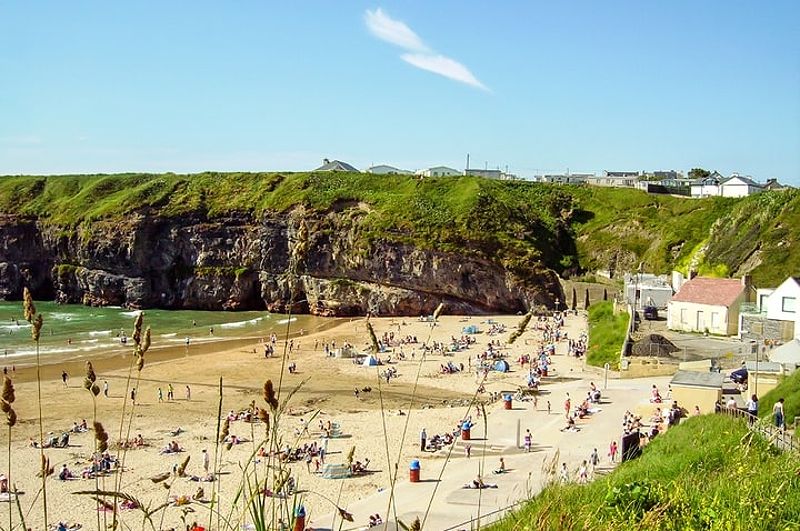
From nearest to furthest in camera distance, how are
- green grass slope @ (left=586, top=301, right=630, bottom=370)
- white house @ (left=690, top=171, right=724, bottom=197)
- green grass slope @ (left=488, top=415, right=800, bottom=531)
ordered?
green grass slope @ (left=488, top=415, right=800, bottom=531), green grass slope @ (left=586, top=301, right=630, bottom=370), white house @ (left=690, top=171, right=724, bottom=197)

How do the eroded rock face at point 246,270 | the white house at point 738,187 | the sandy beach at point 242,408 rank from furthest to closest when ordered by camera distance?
the white house at point 738,187 → the eroded rock face at point 246,270 → the sandy beach at point 242,408

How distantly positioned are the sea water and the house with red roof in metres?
20.0

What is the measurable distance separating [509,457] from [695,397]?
18.6ft

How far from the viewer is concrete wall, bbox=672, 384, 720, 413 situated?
20781 millimetres

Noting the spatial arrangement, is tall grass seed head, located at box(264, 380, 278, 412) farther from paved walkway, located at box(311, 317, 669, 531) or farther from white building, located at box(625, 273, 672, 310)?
white building, located at box(625, 273, 672, 310)

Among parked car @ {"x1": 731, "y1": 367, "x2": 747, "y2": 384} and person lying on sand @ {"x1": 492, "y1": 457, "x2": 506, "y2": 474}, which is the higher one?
parked car @ {"x1": 731, "y1": 367, "x2": 747, "y2": 384}

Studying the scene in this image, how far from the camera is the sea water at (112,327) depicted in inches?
1686

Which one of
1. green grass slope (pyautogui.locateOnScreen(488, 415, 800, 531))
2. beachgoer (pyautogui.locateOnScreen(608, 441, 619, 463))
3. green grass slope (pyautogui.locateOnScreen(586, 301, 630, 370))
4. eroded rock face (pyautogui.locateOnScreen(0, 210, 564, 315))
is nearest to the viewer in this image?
green grass slope (pyautogui.locateOnScreen(488, 415, 800, 531))

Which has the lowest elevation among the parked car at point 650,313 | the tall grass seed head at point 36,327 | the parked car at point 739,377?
the parked car at point 739,377

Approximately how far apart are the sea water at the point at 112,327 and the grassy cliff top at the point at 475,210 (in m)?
10.1

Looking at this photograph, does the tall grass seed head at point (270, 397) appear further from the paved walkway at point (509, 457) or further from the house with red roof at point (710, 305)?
the house with red roof at point (710, 305)

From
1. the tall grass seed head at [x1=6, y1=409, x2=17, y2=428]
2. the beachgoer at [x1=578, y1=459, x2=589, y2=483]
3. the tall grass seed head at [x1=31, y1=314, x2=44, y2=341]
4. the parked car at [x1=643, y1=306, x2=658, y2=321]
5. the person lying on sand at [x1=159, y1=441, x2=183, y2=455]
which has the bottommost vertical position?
the person lying on sand at [x1=159, y1=441, x2=183, y2=455]

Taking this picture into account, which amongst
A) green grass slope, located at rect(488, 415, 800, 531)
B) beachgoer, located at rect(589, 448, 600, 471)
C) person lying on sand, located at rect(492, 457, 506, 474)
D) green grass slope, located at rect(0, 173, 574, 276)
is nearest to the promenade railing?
green grass slope, located at rect(488, 415, 800, 531)

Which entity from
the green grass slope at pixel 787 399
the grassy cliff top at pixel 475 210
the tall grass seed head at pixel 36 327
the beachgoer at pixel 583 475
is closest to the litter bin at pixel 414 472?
the beachgoer at pixel 583 475
